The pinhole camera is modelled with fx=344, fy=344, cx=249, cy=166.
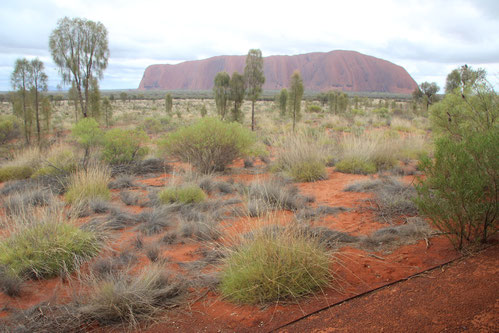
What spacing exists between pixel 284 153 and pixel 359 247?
4984mm

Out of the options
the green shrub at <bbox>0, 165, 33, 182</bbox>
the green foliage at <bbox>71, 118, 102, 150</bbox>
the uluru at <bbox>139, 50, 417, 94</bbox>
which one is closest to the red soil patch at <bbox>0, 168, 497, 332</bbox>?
the green foliage at <bbox>71, 118, 102, 150</bbox>

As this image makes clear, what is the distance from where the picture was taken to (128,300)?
10.2 feet

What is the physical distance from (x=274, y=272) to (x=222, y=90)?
14.3 m

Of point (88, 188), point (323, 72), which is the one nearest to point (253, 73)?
point (88, 188)

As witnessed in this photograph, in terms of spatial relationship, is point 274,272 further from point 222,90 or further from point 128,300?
point 222,90

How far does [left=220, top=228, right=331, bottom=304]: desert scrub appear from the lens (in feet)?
10.4

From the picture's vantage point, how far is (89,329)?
2973mm

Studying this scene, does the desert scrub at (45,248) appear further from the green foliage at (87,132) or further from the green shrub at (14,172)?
the green shrub at (14,172)

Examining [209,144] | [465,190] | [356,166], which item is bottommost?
[356,166]

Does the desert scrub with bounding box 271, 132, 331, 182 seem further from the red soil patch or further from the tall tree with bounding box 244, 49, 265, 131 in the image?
the tall tree with bounding box 244, 49, 265, 131

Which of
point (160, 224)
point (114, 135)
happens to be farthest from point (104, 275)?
point (114, 135)

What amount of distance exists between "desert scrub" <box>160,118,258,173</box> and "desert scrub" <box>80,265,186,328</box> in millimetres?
5691

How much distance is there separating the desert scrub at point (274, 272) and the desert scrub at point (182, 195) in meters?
3.16

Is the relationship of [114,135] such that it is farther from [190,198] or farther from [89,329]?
[89,329]
